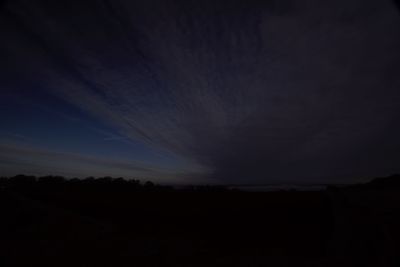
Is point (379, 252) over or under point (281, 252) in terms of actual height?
over

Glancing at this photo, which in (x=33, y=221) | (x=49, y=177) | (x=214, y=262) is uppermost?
(x=49, y=177)

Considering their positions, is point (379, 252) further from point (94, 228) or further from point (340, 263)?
point (94, 228)

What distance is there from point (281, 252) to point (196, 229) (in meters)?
5.53

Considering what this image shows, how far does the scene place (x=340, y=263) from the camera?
7.54 meters

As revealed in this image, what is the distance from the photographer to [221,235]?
41.3 feet

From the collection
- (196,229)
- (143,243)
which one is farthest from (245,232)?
(143,243)

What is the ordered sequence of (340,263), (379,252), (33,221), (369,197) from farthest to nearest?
(33,221) < (369,197) < (340,263) < (379,252)

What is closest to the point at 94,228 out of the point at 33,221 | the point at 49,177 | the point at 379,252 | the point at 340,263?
the point at 33,221

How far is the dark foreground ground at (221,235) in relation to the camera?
25.1ft

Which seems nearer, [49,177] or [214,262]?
[214,262]

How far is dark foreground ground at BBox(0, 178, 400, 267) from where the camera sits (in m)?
7.65

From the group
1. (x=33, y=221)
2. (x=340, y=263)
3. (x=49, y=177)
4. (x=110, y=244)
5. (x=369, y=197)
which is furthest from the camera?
(x=49, y=177)

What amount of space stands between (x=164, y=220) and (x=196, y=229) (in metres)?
3.01

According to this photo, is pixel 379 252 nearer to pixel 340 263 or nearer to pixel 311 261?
pixel 340 263
